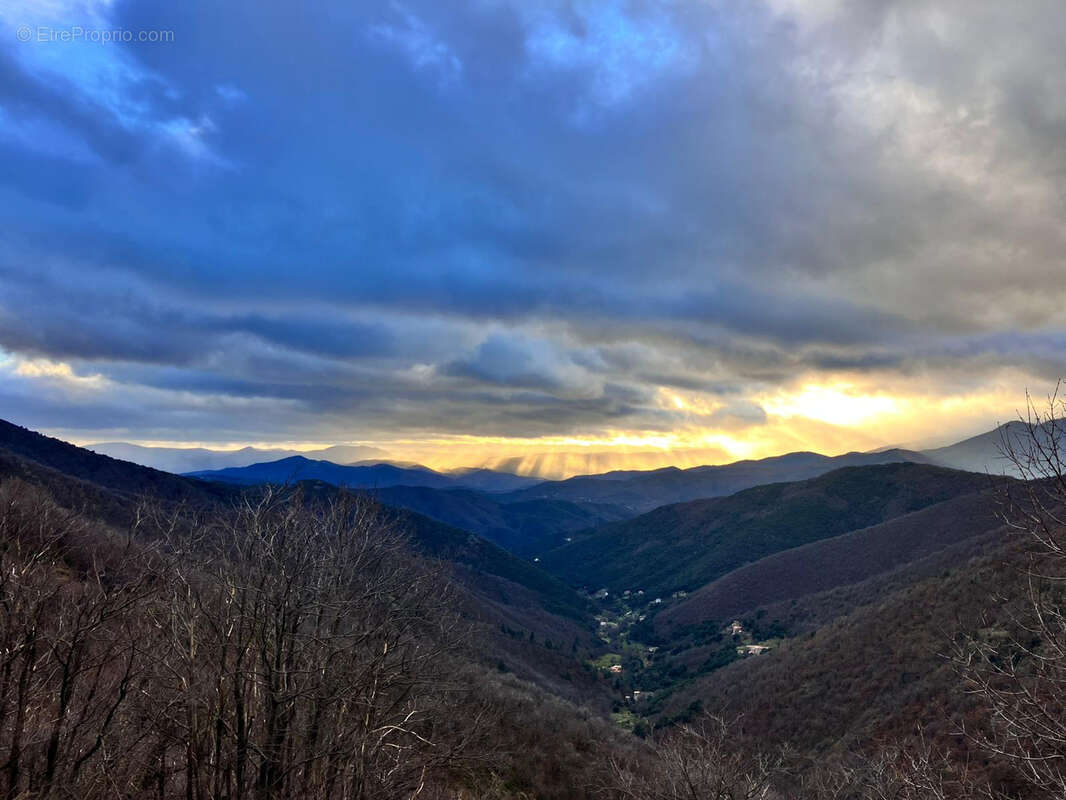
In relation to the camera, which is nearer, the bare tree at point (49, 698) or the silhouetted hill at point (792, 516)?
the bare tree at point (49, 698)

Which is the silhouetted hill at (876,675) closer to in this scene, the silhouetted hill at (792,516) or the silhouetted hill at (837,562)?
the silhouetted hill at (837,562)

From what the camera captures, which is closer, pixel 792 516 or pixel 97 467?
pixel 97 467

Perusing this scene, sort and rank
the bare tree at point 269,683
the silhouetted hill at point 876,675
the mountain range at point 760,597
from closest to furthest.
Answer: the bare tree at point 269,683
the silhouetted hill at point 876,675
the mountain range at point 760,597

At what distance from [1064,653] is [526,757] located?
30174mm

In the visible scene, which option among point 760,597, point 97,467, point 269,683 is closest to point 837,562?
point 760,597

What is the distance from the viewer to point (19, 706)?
945cm

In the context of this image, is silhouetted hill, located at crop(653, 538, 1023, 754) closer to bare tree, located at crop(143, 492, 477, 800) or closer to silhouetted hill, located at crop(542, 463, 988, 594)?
bare tree, located at crop(143, 492, 477, 800)

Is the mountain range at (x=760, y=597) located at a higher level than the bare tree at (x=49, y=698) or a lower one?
lower

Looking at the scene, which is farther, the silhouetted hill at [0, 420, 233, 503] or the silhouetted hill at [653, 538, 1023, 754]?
the silhouetted hill at [0, 420, 233, 503]

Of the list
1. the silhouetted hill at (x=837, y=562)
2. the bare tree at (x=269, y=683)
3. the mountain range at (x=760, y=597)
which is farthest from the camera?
the silhouetted hill at (x=837, y=562)

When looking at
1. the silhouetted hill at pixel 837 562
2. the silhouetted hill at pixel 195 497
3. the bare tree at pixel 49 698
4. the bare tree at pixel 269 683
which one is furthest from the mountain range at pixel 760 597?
the bare tree at pixel 49 698

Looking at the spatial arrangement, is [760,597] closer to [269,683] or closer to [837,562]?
[837,562]

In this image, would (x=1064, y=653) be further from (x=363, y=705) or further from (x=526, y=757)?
(x=526, y=757)

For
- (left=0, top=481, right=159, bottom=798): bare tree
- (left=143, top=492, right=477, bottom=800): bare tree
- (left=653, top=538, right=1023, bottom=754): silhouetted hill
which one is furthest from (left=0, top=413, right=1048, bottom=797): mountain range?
(left=0, top=481, right=159, bottom=798): bare tree
